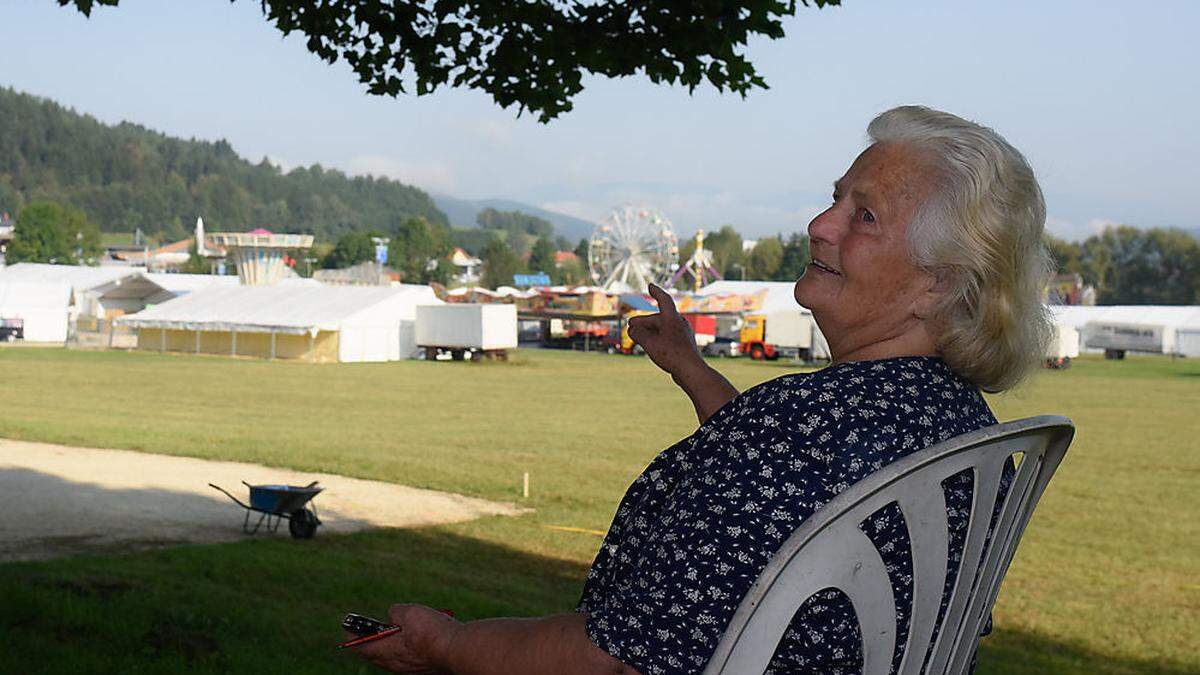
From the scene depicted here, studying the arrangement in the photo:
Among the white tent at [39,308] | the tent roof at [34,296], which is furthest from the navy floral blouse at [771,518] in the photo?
the tent roof at [34,296]

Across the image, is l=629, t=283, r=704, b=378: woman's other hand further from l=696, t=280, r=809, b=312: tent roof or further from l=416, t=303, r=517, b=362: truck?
l=696, t=280, r=809, b=312: tent roof

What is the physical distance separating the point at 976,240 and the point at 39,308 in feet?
192

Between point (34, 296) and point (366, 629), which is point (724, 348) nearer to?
point (34, 296)

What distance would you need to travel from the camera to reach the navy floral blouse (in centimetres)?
156

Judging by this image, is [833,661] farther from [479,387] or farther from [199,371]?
[199,371]

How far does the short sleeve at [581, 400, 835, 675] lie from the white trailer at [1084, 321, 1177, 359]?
64.6 m

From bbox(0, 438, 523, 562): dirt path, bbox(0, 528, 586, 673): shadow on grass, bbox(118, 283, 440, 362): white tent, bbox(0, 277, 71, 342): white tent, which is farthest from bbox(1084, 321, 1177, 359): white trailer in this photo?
bbox(0, 528, 586, 673): shadow on grass

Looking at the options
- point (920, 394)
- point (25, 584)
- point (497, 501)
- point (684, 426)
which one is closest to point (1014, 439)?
point (920, 394)

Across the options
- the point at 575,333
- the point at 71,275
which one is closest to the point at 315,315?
the point at 575,333

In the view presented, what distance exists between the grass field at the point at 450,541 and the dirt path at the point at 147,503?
1.66ft

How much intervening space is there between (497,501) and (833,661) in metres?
11.0

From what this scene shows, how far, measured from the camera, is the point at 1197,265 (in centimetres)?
11869

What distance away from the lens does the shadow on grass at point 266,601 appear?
18.7 ft

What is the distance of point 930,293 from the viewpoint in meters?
1.82
